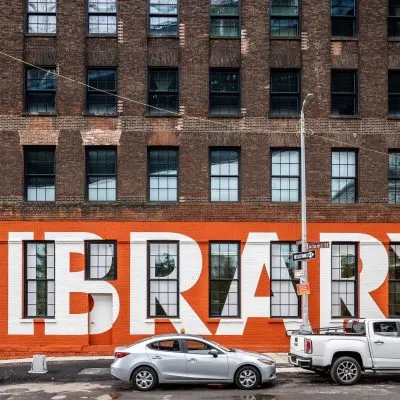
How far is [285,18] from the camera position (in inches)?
1024

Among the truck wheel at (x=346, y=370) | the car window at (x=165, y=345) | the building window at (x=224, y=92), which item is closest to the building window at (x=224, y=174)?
the building window at (x=224, y=92)

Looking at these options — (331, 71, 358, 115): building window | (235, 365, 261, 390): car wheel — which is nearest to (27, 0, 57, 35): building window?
(331, 71, 358, 115): building window

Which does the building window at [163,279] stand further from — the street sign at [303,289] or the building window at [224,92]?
Answer: the building window at [224,92]

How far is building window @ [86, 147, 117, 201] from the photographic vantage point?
25375 mm

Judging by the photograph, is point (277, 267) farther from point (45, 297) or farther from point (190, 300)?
point (45, 297)

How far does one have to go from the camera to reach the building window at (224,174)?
2552cm

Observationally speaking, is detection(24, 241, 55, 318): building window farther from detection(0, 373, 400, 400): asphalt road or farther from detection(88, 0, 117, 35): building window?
detection(88, 0, 117, 35): building window

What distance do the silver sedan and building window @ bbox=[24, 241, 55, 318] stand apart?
26.8ft

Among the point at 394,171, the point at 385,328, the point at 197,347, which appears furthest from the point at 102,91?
the point at 385,328

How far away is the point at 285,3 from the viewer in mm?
26016

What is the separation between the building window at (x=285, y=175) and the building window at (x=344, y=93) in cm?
238

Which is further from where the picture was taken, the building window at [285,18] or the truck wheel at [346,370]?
the building window at [285,18]

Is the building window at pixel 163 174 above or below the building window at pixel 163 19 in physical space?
below

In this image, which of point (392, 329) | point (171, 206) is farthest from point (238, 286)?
point (392, 329)
